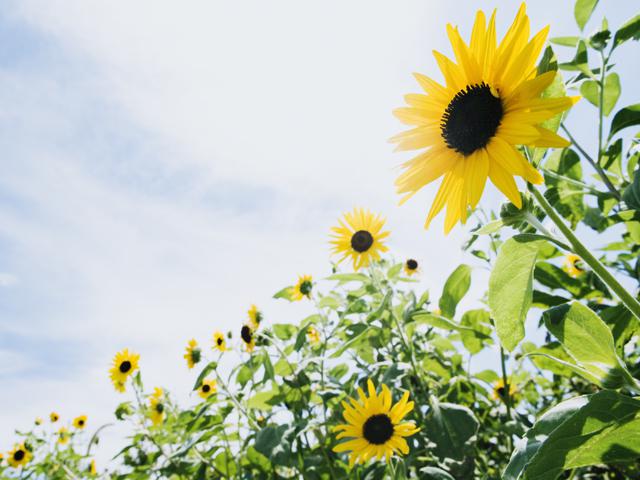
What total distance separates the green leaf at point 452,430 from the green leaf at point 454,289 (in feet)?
2.14

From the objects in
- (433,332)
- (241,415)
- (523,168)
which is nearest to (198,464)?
(241,415)

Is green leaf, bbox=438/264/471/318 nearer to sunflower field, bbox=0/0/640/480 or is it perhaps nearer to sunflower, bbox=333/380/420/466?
sunflower field, bbox=0/0/640/480

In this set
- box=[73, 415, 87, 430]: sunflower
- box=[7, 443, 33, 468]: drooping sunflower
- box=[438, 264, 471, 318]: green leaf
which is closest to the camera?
box=[438, 264, 471, 318]: green leaf

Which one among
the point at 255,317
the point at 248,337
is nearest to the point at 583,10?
the point at 248,337

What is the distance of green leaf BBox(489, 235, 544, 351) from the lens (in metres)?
0.84

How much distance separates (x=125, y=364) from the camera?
183 inches

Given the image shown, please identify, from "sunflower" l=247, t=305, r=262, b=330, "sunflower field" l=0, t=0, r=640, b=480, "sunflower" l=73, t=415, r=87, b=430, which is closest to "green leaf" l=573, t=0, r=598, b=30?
"sunflower field" l=0, t=0, r=640, b=480

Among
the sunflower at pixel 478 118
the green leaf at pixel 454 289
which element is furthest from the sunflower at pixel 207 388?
the sunflower at pixel 478 118

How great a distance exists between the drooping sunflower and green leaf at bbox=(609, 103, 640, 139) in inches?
283

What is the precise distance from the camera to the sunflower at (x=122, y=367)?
4.55 metres

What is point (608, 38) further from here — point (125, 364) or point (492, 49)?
point (125, 364)

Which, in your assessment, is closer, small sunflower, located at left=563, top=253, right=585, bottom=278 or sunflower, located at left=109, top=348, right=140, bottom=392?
small sunflower, located at left=563, top=253, right=585, bottom=278

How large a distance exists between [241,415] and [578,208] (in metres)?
2.03

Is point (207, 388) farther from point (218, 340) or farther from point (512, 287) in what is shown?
point (512, 287)
